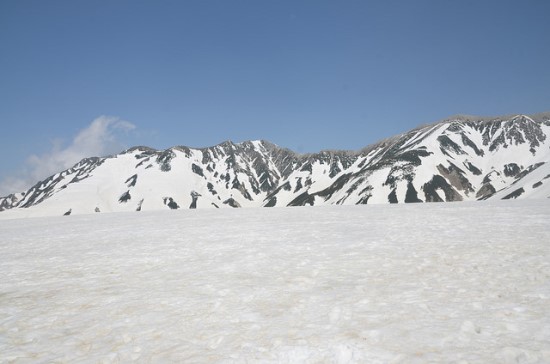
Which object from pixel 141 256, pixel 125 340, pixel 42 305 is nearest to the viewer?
pixel 125 340

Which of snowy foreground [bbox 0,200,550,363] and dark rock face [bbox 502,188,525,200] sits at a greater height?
dark rock face [bbox 502,188,525,200]

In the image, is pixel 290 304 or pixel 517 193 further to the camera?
pixel 517 193

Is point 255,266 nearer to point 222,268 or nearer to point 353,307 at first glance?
point 222,268

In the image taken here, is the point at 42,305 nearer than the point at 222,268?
Yes

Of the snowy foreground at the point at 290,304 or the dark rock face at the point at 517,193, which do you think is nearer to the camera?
the snowy foreground at the point at 290,304

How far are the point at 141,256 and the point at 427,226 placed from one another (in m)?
16.1

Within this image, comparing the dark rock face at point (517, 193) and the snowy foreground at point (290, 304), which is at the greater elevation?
the dark rock face at point (517, 193)

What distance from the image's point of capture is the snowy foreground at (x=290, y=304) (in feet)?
20.4

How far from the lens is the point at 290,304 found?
8.56 meters

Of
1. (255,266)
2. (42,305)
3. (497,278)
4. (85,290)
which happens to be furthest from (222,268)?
(497,278)

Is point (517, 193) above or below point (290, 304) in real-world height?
above

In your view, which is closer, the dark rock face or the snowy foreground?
the snowy foreground

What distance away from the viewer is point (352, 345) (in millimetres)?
6234

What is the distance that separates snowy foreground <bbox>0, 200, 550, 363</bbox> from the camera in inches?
245
